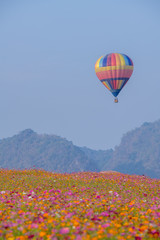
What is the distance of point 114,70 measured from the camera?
54844 mm

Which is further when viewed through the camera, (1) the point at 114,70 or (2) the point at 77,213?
(1) the point at 114,70

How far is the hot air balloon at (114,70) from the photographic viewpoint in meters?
54.8

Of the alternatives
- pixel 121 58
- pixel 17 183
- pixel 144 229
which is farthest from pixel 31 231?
pixel 121 58

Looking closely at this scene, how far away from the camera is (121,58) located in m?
55.2

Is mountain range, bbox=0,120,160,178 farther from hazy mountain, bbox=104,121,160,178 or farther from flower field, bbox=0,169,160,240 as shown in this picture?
flower field, bbox=0,169,160,240

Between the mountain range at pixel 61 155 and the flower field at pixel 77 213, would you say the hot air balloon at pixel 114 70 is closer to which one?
the flower field at pixel 77 213

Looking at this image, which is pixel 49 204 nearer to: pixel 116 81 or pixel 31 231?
pixel 31 231

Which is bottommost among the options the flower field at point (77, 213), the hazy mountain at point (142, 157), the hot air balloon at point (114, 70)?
the hazy mountain at point (142, 157)

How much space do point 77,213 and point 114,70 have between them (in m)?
43.5

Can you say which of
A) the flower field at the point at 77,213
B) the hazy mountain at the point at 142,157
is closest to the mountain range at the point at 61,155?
the hazy mountain at the point at 142,157

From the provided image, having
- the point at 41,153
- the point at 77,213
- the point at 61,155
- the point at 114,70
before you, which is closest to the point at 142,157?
the point at 61,155

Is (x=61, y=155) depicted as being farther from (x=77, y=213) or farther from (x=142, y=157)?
(x=77, y=213)

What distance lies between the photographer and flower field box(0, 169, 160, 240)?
9.39 meters

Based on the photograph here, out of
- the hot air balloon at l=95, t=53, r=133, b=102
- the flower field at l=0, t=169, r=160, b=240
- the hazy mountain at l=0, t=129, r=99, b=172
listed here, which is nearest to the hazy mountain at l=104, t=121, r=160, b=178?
the hazy mountain at l=0, t=129, r=99, b=172
